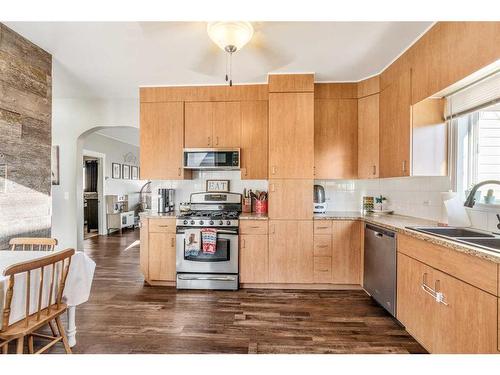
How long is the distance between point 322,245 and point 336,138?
1.37 metres

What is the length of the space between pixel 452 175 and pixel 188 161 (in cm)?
289

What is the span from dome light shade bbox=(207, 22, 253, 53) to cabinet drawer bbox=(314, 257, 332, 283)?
243cm

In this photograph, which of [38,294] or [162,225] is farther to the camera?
[162,225]

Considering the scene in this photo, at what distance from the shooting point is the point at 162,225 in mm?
3295

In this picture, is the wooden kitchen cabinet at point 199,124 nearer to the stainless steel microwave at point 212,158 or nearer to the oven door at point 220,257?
the stainless steel microwave at point 212,158

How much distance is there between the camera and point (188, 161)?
11.4 feet

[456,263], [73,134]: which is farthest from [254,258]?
[73,134]

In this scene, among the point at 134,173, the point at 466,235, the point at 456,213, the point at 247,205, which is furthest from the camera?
the point at 134,173

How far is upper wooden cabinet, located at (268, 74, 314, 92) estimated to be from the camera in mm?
3199

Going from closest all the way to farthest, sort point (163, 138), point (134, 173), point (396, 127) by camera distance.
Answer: point (396, 127) → point (163, 138) → point (134, 173)

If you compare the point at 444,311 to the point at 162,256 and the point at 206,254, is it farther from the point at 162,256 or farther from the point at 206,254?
the point at 162,256
